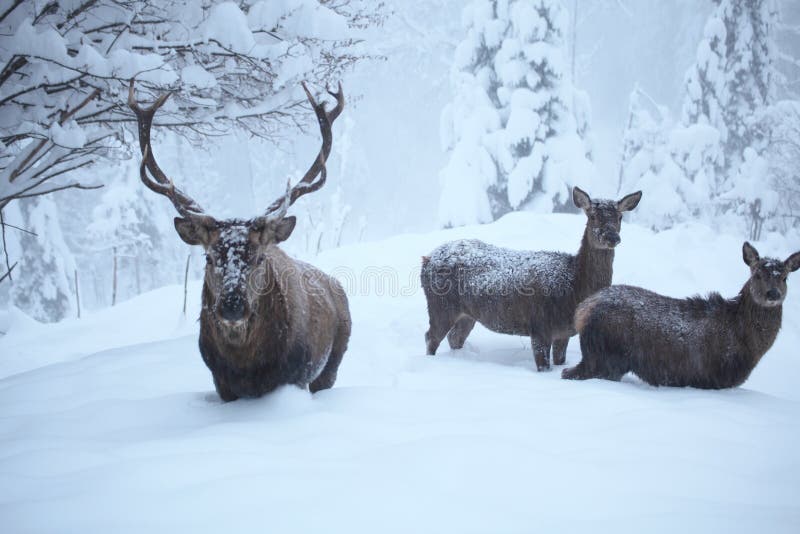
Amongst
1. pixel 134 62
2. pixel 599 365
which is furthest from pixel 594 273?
pixel 134 62

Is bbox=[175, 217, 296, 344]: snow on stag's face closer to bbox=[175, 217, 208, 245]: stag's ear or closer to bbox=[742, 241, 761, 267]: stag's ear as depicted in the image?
bbox=[175, 217, 208, 245]: stag's ear

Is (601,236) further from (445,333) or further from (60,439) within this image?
(60,439)

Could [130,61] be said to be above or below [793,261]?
above

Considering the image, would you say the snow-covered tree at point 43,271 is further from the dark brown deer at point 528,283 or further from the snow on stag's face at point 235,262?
the snow on stag's face at point 235,262

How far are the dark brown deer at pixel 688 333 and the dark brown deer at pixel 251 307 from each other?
2.58 m

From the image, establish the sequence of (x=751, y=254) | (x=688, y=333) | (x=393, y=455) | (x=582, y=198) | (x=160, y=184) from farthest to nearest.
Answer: (x=582, y=198) < (x=751, y=254) < (x=688, y=333) < (x=160, y=184) < (x=393, y=455)

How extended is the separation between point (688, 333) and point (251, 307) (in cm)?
368

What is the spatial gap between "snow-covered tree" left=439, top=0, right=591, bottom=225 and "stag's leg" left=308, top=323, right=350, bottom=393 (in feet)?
48.9

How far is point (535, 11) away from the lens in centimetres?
1688

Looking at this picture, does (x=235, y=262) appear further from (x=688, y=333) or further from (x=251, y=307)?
(x=688, y=333)

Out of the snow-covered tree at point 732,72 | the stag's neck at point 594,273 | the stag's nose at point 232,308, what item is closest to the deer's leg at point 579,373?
the stag's neck at point 594,273

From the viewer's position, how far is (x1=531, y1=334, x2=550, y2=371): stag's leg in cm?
529

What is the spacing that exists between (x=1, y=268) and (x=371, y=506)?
27570 millimetres

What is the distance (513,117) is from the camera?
17.5 metres
